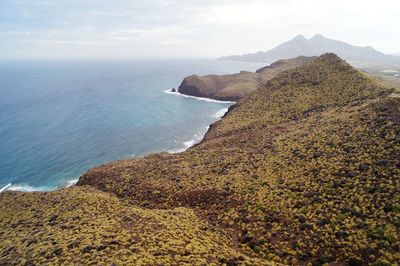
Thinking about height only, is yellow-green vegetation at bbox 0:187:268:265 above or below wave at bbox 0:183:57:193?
above

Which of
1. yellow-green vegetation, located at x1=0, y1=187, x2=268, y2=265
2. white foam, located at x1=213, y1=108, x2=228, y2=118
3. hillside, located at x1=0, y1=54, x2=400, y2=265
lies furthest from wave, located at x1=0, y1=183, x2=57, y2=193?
white foam, located at x1=213, y1=108, x2=228, y2=118

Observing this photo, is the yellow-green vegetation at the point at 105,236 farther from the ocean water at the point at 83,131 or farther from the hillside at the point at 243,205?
the ocean water at the point at 83,131

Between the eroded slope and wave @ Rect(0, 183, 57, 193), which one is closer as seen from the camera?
the eroded slope

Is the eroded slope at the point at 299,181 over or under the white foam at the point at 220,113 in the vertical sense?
over

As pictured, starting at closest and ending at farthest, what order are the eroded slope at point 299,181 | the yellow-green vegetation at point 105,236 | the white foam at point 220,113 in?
the yellow-green vegetation at point 105,236
the eroded slope at point 299,181
the white foam at point 220,113

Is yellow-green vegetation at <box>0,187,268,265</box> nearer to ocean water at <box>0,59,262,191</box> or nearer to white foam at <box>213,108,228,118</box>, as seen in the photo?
ocean water at <box>0,59,262,191</box>

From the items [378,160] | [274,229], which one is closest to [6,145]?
[274,229]

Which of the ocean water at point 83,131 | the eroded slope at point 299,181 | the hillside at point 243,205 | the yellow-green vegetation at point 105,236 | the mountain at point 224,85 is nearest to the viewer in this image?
the yellow-green vegetation at point 105,236

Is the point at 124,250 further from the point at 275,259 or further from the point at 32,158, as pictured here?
the point at 32,158

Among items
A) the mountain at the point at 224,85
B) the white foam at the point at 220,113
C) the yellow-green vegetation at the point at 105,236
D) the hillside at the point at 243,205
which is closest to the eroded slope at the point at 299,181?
the hillside at the point at 243,205

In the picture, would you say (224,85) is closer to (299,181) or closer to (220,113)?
(220,113)
